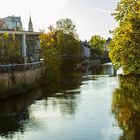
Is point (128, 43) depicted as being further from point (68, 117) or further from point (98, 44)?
point (98, 44)

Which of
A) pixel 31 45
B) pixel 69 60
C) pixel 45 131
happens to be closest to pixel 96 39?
pixel 69 60

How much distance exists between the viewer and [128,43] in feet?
122

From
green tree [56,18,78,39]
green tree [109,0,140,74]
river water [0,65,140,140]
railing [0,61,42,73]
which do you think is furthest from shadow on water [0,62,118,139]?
green tree [56,18,78,39]

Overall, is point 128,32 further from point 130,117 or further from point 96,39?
point 96,39

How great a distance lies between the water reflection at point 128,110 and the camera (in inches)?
1143

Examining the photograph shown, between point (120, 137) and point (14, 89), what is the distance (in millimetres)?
25113

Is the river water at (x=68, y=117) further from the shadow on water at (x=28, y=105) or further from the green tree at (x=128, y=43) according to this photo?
the green tree at (x=128, y=43)

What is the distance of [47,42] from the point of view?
81125 mm

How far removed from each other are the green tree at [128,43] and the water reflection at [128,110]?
360cm

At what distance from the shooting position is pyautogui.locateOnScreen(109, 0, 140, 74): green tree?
3678cm

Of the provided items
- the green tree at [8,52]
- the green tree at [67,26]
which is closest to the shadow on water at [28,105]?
the green tree at [8,52]

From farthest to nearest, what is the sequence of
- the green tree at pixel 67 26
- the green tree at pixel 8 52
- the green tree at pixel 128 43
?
the green tree at pixel 67 26, the green tree at pixel 8 52, the green tree at pixel 128 43

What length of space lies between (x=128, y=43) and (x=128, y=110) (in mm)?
5960

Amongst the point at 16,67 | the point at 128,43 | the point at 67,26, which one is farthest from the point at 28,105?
the point at 67,26
